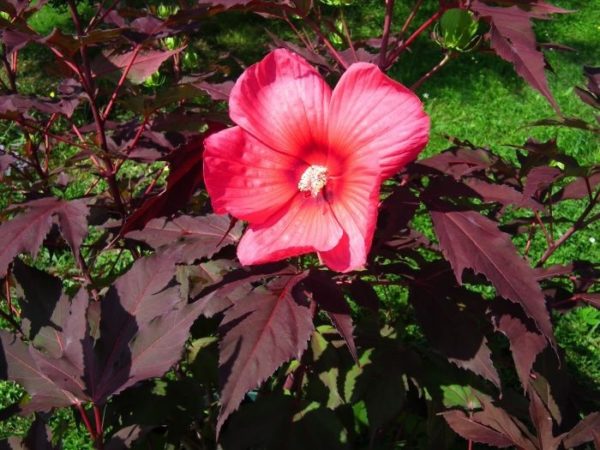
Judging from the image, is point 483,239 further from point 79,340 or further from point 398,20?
point 398,20

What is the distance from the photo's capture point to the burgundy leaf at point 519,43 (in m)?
0.78

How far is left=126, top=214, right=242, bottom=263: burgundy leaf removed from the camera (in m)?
1.08

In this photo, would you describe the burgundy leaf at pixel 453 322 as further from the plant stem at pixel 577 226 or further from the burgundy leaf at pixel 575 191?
the burgundy leaf at pixel 575 191

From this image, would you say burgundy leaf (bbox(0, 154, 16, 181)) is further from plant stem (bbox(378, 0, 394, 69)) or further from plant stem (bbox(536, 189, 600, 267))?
plant stem (bbox(536, 189, 600, 267))

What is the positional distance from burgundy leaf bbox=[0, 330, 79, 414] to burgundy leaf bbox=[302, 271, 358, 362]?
343 millimetres

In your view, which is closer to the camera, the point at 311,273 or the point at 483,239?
the point at 483,239

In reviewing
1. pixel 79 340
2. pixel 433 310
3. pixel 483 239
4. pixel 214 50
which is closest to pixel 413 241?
pixel 433 310

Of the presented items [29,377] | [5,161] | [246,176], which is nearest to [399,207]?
[246,176]

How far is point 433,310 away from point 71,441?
4.22 ft

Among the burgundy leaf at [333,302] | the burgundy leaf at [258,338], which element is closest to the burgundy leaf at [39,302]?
the burgundy leaf at [258,338]

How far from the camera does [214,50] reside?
4402 millimetres

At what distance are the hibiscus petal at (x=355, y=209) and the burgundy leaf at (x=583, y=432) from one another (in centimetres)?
37

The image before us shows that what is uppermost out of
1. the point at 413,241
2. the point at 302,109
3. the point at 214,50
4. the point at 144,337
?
the point at 302,109

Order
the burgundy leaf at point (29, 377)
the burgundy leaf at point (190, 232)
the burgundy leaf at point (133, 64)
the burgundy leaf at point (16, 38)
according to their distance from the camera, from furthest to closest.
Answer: the burgundy leaf at point (133, 64)
the burgundy leaf at point (190, 232)
the burgundy leaf at point (16, 38)
the burgundy leaf at point (29, 377)
